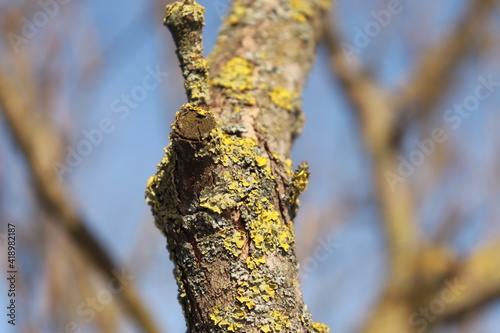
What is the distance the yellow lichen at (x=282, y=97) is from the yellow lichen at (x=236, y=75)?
0.19 ft

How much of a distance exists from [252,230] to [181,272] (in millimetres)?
124

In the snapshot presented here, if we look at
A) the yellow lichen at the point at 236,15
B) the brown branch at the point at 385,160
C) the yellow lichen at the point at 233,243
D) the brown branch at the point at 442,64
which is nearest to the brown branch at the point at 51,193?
the yellow lichen at the point at 236,15

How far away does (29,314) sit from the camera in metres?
2.42

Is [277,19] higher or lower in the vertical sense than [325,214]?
lower

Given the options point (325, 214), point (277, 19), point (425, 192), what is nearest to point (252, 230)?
point (277, 19)

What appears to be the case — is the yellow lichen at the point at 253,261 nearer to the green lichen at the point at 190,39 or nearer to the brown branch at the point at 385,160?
the green lichen at the point at 190,39

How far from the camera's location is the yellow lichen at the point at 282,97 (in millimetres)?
1130

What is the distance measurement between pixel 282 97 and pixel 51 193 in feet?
3.95

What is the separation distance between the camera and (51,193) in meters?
2.00

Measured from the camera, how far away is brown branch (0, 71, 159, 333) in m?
1.94

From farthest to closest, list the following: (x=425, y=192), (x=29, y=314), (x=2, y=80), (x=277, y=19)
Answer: (x=425, y=192) < (x=29, y=314) < (x=2, y=80) < (x=277, y=19)

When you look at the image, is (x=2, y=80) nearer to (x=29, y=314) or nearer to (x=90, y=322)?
(x=29, y=314)

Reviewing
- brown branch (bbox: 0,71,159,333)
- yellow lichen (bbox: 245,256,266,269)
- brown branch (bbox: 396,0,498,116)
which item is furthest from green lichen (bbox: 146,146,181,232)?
brown branch (bbox: 396,0,498,116)

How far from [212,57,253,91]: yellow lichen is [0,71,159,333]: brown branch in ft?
3.38
